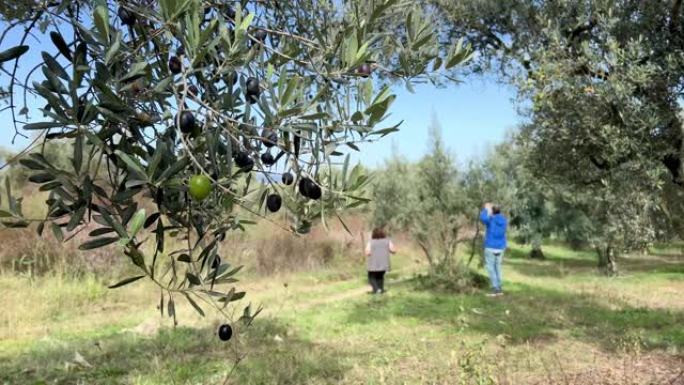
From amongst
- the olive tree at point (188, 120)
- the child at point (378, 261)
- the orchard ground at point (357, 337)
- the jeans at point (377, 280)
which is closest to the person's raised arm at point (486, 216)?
the orchard ground at point (357, 337)

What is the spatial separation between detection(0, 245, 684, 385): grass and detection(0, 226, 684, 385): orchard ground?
0.08ft

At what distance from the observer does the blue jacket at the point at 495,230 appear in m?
11.4

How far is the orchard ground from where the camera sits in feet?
17.8

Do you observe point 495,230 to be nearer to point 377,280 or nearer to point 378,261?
point 378,261

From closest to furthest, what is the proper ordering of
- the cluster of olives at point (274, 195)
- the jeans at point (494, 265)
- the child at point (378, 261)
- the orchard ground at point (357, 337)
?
1. the cluster of olives at point (274, 195)
2. the orchard ground at point (357, 337)
3. the jeans at point (494, 265)
4. the child at point (378, 261)

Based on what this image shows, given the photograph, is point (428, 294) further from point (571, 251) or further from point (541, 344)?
point (571, 251)

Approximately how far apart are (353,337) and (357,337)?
58 millimetres

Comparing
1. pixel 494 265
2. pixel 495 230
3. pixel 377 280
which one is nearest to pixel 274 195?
pixel 495 230

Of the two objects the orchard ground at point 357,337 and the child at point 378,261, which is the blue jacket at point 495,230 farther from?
the child at point 378,261

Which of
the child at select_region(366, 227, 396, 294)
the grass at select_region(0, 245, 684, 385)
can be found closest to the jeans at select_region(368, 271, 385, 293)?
the child at select_region(366, 227, 396, 294)

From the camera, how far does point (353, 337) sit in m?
7.78

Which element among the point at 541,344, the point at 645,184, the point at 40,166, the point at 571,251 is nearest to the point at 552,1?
the point at 645,184

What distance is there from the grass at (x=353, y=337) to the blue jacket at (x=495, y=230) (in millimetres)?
1143

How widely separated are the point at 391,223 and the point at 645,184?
17046mm
